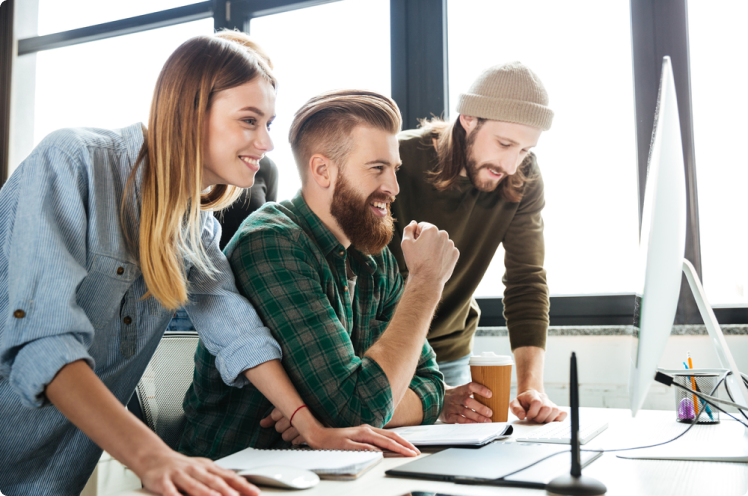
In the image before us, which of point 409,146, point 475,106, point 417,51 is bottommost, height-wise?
point 409,146

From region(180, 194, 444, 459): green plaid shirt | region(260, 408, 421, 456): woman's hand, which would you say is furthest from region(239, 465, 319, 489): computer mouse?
region(180, 194, 444, 459): green plaid shirt

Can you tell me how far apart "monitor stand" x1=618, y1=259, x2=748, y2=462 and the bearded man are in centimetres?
43

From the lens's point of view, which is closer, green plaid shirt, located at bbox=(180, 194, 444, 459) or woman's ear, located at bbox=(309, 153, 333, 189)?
green plaid shirt, located at bbox=(180, 194, 444, 459)

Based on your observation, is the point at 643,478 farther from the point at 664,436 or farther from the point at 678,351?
the point at 678,351

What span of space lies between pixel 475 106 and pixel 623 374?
1.04 metres

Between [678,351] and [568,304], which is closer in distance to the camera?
[678,351]

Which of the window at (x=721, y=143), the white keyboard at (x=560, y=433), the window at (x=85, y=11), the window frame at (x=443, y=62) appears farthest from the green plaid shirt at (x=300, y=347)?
the window at (x=85, y=11)

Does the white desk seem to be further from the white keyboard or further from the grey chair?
the grey chair

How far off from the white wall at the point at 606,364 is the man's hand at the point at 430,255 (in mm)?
952

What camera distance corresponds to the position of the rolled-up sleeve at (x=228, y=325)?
0.99 meters

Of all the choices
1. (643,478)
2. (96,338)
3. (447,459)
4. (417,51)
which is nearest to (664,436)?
(643,478)

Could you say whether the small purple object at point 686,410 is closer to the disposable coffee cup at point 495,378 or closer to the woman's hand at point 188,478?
the disposable coffee cup at point 495,378

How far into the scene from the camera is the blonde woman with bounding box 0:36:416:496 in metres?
0.70

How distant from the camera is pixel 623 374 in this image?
1956mm
